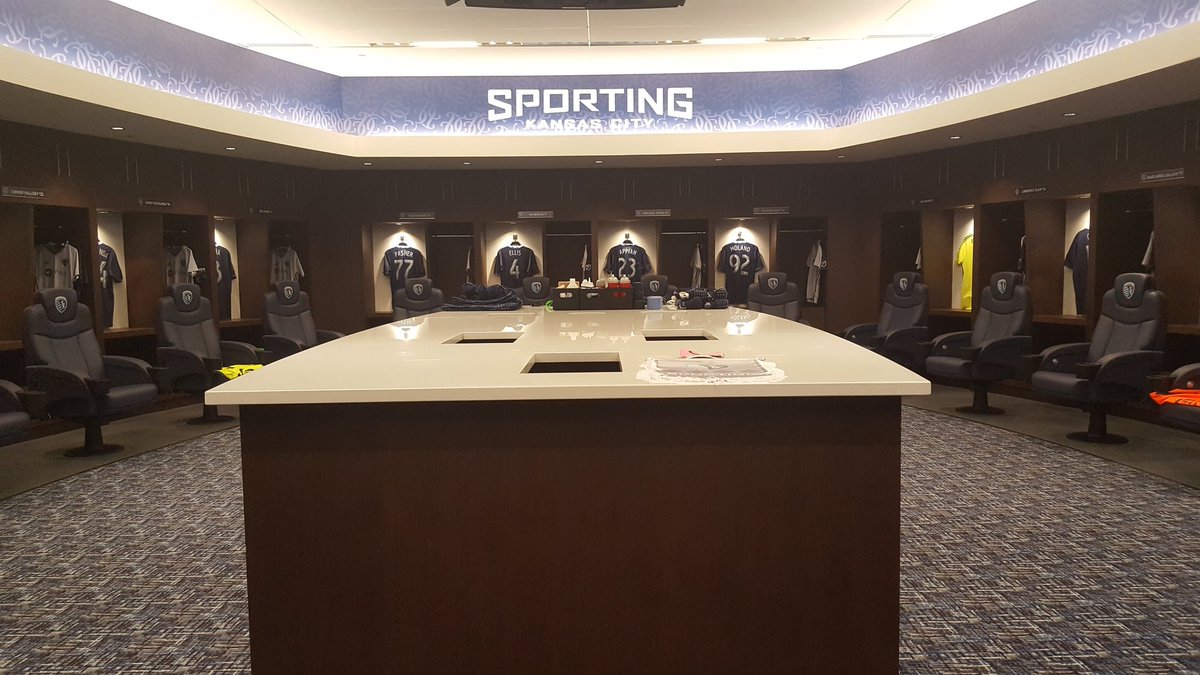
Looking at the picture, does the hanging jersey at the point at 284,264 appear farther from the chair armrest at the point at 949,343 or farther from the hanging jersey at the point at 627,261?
the chair armrest at the point at 949,343

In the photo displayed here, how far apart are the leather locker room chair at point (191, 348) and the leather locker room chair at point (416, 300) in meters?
1.48

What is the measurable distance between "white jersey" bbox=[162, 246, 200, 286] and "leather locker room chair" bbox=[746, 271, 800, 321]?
6.29 m

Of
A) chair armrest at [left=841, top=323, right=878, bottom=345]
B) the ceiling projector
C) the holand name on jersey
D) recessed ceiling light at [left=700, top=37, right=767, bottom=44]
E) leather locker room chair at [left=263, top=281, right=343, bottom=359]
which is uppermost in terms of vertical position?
recessed ceiling light at [left=700, top=37, right=767, bottom=44]

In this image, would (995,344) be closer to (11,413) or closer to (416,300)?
(416,300)

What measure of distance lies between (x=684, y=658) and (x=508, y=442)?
0.86m

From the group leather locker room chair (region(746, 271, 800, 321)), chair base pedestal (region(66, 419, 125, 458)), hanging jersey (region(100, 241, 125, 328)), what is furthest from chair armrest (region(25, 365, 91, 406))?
leather locker room chair (region(746, 271, 800, 321))

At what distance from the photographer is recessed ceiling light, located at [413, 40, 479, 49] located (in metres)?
8.49

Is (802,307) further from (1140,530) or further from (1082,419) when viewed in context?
(1140,530)

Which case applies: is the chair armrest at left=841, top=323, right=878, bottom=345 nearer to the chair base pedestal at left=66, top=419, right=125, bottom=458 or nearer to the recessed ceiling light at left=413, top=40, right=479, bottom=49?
the recessed ceiling light at left=413, top=40, right=479, bottom=49

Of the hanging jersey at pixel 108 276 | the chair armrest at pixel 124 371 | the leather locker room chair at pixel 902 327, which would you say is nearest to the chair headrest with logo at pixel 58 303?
the chair armrest at pixel 124 371

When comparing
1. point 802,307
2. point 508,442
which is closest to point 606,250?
point 802,307

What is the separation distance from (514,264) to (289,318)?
3694 mm

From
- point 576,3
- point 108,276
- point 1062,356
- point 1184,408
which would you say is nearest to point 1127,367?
point 1062,356

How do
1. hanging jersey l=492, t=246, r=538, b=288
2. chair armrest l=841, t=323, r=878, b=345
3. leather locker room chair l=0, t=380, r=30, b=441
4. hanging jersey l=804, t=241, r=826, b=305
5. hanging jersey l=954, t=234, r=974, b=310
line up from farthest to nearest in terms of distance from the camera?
hanging jersey l=492, t=246, r=538, b=288
hanging jersey l=804, t=241, r=826, b=305
hanging jersey l=954, t=234, r=974, b=310
chair armrest l=841, t=323, r=878, b=345
leather locker room chair l=0, t=380, r=30, b=441
